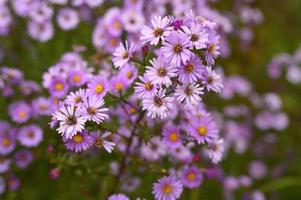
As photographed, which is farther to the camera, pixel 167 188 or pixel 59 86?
pixel 59 86

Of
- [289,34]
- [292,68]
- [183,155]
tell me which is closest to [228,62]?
[292,68]

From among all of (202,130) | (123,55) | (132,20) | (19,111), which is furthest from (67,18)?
(202,130)

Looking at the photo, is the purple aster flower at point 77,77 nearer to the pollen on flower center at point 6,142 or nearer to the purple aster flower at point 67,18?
the pollen on flower center at point 6,142

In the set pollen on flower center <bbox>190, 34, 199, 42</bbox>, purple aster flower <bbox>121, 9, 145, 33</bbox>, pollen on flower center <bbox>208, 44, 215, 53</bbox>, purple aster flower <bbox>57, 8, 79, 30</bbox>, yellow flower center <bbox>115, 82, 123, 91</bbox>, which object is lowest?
pollen on flower center <bbox>190, 34, 199, 42</bbox>

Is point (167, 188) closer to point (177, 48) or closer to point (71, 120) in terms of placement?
point (71, 120)

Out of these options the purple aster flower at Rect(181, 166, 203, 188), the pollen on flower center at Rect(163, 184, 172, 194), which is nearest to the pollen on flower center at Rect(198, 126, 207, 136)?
the purple aster flower at Rect(181, 166, 203, 188)

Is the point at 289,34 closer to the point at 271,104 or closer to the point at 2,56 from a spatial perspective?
the point at 271,104

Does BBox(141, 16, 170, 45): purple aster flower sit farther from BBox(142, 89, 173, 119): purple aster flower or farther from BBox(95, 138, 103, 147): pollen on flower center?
BBox(95, 138, 103, 147): pollen on flower center
